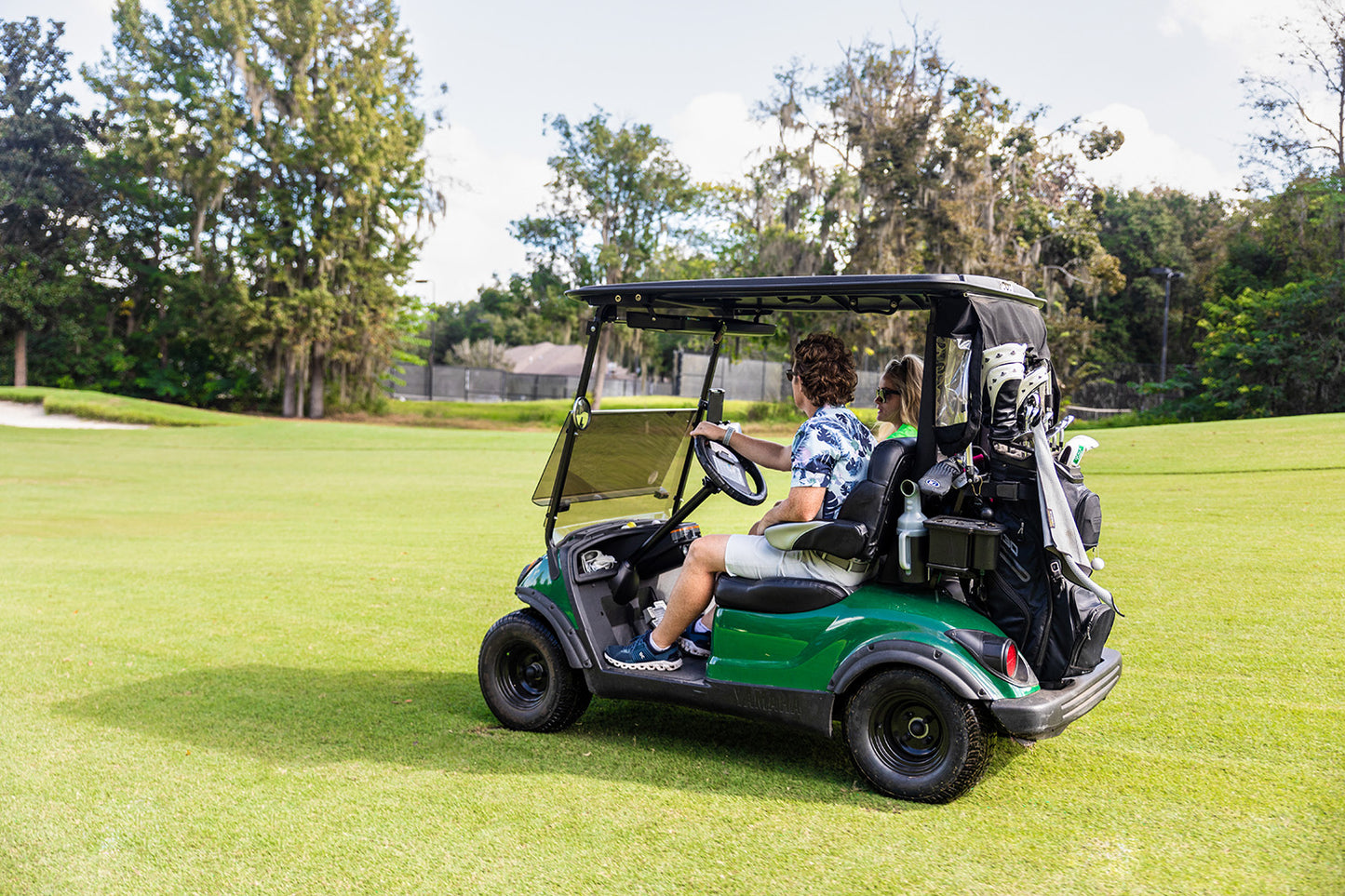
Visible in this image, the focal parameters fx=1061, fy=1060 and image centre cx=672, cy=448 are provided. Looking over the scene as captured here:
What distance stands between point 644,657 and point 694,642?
22 centimetres

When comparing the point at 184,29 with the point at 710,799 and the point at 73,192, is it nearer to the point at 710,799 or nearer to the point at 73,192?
the point at 73,192

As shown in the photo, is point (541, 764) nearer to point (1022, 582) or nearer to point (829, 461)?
point (829, 461)

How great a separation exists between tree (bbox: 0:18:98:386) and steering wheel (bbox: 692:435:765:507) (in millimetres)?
46948

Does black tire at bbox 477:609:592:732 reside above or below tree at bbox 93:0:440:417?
below

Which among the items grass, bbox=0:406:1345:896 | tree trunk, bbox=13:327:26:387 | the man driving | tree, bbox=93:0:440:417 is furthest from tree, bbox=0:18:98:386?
the man driving

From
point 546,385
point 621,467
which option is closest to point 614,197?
point 546,385

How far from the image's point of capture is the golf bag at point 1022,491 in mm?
3629

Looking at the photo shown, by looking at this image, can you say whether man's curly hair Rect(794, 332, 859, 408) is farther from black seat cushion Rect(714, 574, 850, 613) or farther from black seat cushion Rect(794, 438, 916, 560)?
black seat cushion Rect(714, 574, 850, 613)

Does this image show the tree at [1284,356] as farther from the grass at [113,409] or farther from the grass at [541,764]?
the grass at [113,409]

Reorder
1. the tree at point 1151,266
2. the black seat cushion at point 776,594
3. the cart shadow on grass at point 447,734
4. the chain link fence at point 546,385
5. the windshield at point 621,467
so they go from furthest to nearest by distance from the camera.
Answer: the tree at point 1151,266
the chain link fence at point 546,385
the windshield at point 621,467
the cart shadow on grass at point 447,734
the black seat cushion at point 776,594

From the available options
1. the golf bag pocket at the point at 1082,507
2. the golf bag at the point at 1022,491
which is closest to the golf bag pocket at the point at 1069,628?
the golf bag at the point at 1022,491

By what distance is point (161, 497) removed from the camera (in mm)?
15477

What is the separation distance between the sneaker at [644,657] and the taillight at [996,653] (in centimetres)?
120

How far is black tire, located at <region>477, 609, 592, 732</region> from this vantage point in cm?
455
